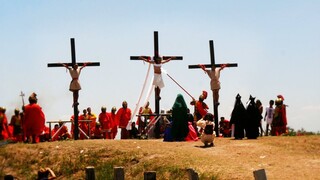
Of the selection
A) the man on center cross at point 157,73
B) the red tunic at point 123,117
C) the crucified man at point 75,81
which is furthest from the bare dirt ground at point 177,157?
the red tunic at point 123,117

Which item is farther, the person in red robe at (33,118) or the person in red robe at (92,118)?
the person in red robe at (92,118)

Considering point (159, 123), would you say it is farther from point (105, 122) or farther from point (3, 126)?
point (3, 126)

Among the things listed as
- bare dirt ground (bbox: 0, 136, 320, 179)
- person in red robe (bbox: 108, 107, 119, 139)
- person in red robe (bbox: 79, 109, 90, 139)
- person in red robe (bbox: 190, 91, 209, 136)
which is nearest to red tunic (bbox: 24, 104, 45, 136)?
bare dirt ground (bbox: 0, 136, 320, 179)

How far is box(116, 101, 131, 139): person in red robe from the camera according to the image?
1061 inches

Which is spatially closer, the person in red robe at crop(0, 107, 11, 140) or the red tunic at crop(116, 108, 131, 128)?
the person in red robe at crop(0, 107, 11, 140)

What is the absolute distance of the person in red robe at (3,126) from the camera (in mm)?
21783

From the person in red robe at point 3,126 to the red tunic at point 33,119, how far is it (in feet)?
3.27

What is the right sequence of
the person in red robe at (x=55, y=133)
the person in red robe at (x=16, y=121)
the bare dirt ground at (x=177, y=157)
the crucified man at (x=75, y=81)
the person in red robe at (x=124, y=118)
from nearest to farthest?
the bare dirt ground at (x=177, y=157) → the person in red robe at (x=16, y=121) → the crucified man at (x=75, y=81) → the person in red robe at (x=55, y=133) → the person in red robe at (x=124, y=118)

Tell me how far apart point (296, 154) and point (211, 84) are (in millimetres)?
7468

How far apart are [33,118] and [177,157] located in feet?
21.2

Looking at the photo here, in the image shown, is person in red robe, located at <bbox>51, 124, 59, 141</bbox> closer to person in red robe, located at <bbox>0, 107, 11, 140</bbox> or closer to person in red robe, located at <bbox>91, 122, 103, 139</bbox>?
person in red robe, located at <bbox>91, 122, 103, 139</bbox>

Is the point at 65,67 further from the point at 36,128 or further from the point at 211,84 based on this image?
the point at 211,84

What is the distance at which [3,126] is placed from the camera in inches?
862

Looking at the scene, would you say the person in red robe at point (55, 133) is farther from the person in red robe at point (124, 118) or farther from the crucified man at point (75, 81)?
the person in red robe at point (124, 118)
